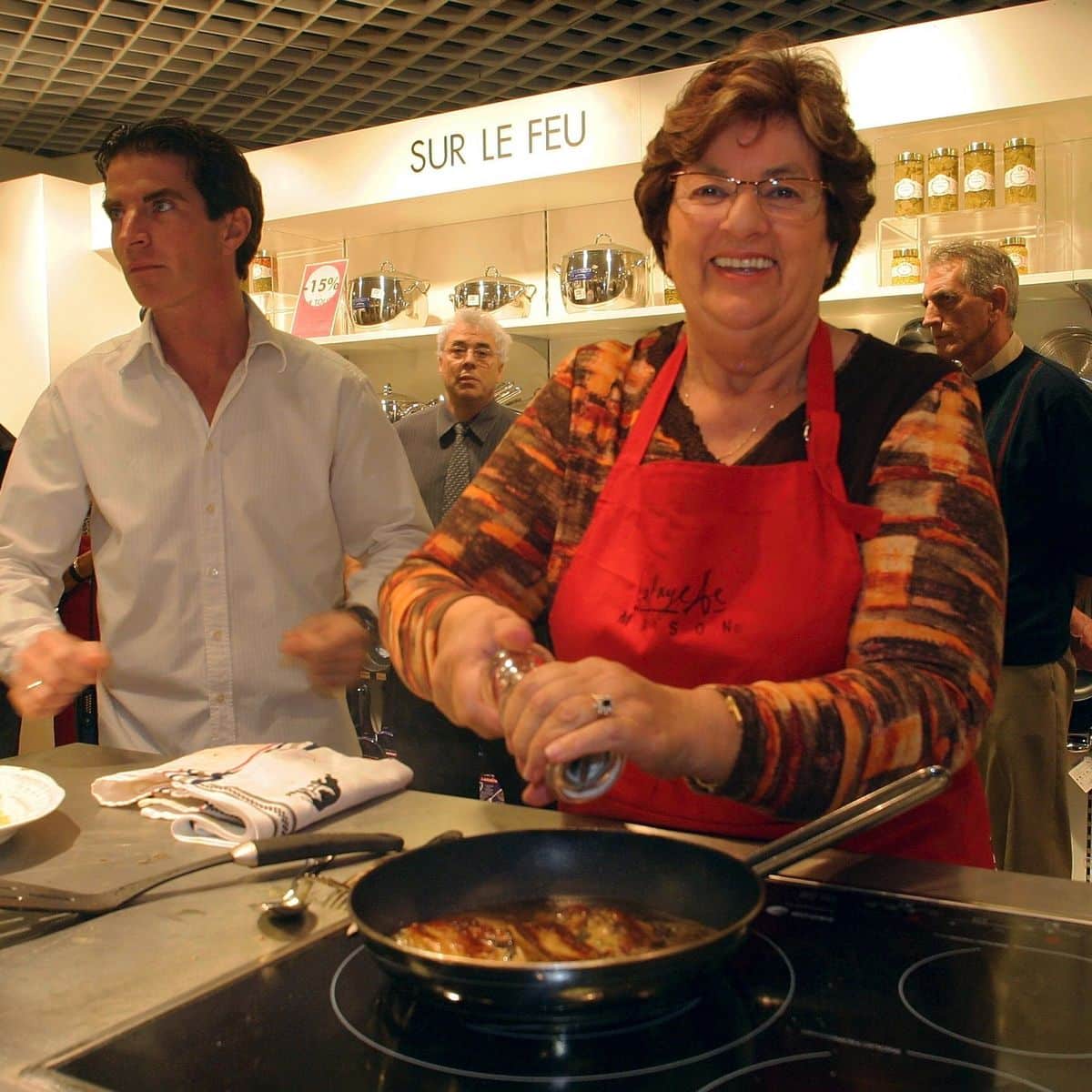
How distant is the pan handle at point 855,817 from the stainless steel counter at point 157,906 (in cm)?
14

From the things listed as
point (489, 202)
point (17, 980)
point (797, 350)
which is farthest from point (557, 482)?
point (489, 202)

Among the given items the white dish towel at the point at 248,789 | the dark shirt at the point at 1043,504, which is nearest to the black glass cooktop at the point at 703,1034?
the white dish towel at the point at 248,789

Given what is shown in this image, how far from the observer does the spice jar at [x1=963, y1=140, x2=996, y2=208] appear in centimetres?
352

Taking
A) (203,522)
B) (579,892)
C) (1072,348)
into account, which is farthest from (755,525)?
(1072,348)

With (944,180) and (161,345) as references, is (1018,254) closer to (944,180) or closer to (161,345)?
(944,180)

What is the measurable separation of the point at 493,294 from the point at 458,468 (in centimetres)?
65

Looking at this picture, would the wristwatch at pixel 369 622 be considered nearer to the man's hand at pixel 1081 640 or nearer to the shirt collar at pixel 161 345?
the shirt collar at pixel 161 345

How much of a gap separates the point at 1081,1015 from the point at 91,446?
1.79 metres

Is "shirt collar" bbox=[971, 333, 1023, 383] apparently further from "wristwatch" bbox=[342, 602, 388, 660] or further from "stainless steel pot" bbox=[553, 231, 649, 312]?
"wristwatch" bbox=[342, 602, 388, 660]

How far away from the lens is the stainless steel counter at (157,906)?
93 centimetres

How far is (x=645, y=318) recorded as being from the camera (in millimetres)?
4035

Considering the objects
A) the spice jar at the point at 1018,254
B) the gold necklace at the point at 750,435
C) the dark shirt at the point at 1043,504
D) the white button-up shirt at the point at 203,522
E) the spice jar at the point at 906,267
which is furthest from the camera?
the spice jar at the point at 906,267

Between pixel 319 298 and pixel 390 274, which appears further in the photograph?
pixel 319 298

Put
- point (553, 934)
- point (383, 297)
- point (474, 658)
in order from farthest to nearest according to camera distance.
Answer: point (383, 297) → point (474, 658) → point (553, 934)
